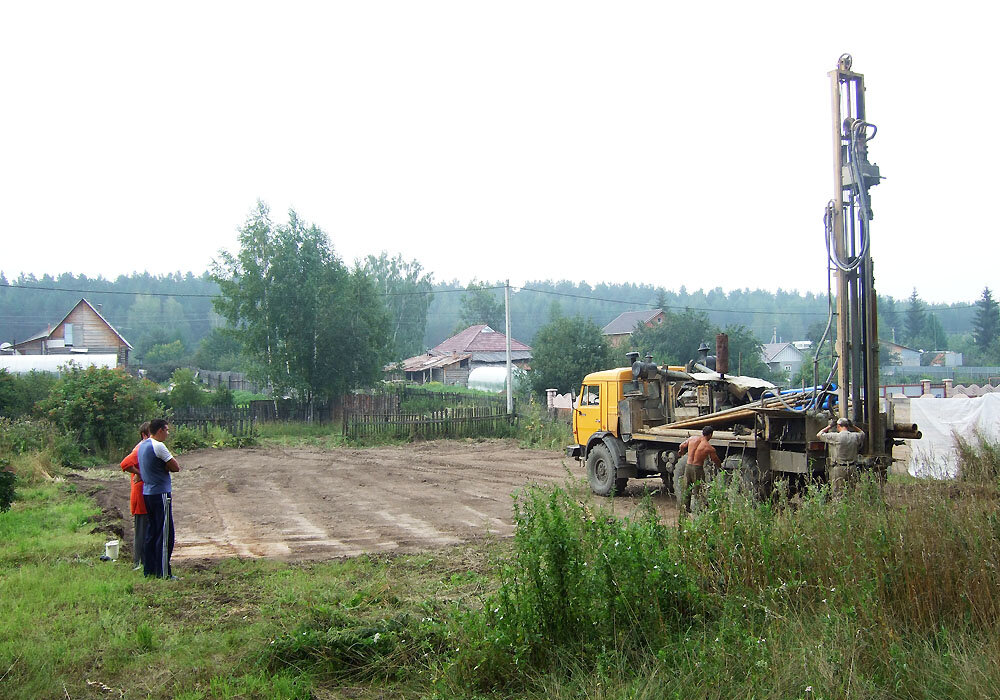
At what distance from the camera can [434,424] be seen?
28516mm

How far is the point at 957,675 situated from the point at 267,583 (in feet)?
20.3

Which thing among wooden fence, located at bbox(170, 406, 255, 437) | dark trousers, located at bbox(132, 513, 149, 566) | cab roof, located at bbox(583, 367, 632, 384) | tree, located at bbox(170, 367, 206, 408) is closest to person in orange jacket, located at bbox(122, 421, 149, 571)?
dark trousers, located at bbox(132, 513, 149, 566)

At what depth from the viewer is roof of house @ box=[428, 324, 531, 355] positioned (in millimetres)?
66250

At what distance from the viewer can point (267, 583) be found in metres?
7.90

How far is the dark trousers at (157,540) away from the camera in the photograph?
8.22m

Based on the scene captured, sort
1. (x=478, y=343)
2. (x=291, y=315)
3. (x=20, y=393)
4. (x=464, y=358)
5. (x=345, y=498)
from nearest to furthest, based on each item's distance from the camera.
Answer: (x=345, y=498) → (x=20, y=393) → (x=291, y=315) → (x=464, y=358) → (x=478, y=343)

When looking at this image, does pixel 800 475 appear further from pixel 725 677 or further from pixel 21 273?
pixel 21 273

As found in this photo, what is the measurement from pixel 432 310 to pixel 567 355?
101282 mm

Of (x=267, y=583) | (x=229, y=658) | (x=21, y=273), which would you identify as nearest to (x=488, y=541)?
(x=267, y=583)

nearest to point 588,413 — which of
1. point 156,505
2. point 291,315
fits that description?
point 156,505

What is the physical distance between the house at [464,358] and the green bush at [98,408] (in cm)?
3646

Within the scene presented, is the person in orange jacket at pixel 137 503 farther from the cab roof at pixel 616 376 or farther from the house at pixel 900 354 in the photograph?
the house at pixel 900 354

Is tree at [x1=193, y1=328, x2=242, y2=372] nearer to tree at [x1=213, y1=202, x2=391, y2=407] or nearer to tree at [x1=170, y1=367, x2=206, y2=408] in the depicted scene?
tree at [x1=213, y1=202, x2=391, y2=407]

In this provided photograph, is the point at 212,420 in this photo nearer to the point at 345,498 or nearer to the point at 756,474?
the point at 345,498
